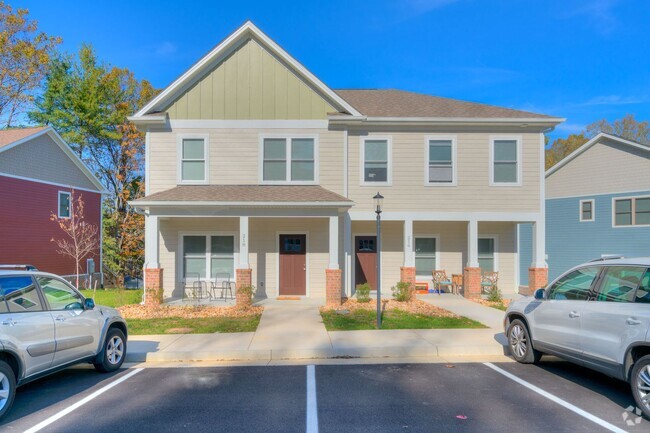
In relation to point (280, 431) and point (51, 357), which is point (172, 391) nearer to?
point (51, 357)

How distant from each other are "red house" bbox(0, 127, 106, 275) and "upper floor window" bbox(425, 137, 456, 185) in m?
17.9

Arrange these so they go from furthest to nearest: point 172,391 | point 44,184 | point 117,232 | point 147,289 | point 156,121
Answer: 1. point 117,232
2. point 44,184
3. point 156,121
4. point 147,289
5. point 172,391

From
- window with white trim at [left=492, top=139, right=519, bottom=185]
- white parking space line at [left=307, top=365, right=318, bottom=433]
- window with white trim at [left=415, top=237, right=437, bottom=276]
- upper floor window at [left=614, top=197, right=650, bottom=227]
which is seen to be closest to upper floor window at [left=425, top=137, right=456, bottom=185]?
window with white trim at [left=492, top=139, right=519, bottom=185]

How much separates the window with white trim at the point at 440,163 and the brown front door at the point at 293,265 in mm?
5361

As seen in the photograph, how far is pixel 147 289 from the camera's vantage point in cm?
1241

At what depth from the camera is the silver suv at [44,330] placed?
476cm

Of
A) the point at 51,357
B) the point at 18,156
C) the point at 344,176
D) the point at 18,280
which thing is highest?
the point at 18,156

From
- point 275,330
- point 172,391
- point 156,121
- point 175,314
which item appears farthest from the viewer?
point 156,121

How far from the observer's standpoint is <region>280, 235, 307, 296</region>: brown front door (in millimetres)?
14227

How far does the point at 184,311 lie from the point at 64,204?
13.6 meters

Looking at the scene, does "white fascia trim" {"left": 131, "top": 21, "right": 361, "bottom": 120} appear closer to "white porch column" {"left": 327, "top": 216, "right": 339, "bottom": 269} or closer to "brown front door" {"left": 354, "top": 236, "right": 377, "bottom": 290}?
"white porch column" {"left": 327, "top": 216, "right": 339, "bottom": 269}

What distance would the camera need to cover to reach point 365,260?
15453mm

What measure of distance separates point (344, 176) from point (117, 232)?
18737mm

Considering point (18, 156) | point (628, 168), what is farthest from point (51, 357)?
point (628, 168)
